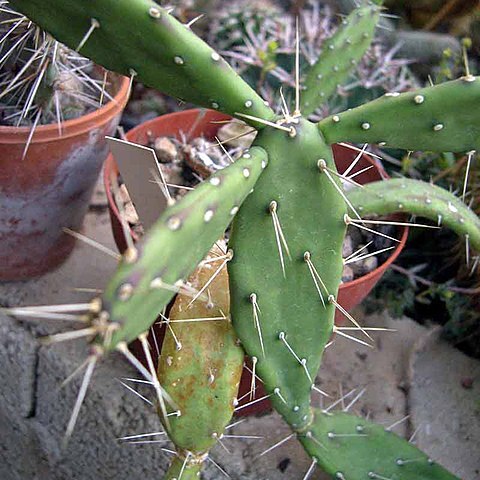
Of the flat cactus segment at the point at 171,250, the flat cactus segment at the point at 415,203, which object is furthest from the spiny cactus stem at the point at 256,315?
the flat cactus segment at the point at 415,203

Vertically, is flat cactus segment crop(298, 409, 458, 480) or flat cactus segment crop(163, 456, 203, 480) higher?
flat cactus segment crop(163, 456, 203, 480)

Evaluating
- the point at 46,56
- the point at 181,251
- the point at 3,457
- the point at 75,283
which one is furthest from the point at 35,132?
the point at 3,457

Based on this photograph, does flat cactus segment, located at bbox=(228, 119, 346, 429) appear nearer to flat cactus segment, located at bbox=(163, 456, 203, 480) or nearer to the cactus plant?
the cactus plant

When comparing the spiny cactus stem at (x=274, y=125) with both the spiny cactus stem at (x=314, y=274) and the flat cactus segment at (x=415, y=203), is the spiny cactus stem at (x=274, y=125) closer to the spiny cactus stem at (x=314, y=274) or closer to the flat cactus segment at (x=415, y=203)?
the spiny cactus stem at (x=314, y=274)

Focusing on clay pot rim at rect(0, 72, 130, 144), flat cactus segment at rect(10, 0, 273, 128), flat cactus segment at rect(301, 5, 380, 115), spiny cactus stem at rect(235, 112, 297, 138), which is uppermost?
flat cactus segment at rect(10, 0, 273, 128)

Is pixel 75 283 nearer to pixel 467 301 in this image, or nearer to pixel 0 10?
pixel 0 10

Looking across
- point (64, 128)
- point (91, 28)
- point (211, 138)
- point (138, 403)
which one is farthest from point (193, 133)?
point (91, 28)

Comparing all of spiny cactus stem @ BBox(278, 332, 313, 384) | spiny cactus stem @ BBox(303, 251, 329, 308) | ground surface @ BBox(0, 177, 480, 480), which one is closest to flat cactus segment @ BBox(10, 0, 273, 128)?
spiny cactus stem @ BBox(303, 251, 329, 308)
